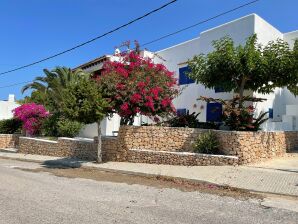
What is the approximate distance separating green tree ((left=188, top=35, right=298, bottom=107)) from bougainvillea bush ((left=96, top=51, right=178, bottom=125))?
1.94 m

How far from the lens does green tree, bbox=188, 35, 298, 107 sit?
52.1 feet

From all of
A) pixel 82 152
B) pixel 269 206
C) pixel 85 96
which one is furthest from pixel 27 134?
pixel 269 206

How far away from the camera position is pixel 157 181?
504 inches

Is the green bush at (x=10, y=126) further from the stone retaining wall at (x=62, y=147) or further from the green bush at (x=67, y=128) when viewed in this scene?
the green bush at (x=67, y=128)

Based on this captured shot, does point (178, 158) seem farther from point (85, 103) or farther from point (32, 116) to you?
point (32, 116)

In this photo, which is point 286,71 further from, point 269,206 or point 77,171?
point 77,171

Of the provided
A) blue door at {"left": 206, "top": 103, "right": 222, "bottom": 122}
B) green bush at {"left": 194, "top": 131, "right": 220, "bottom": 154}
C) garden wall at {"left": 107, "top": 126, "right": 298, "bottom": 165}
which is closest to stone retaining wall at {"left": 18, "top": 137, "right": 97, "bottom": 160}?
garden wall at {"left": 107, "top": 126, "right": 298, "bottom": 165}

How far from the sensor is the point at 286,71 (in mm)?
15922

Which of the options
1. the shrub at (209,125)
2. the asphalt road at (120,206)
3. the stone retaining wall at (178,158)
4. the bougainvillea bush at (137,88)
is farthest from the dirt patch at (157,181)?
the shrub at (209,125)

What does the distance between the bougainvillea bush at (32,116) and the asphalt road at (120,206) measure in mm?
15278

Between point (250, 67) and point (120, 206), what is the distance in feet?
31.6

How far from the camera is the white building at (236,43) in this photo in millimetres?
19125

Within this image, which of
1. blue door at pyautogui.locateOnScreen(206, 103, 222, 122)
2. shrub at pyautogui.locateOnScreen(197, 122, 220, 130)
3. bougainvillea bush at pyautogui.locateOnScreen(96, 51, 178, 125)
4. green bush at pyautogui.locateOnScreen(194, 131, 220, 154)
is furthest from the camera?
blue door at pyautogui.locateOnScreen(206, 103, 222, 122)

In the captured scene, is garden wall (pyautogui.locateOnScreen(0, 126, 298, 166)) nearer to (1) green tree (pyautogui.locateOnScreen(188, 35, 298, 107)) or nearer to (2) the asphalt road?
(1) green tree (pyautogui.locateOnScreen(188, 35, 298, 107))
